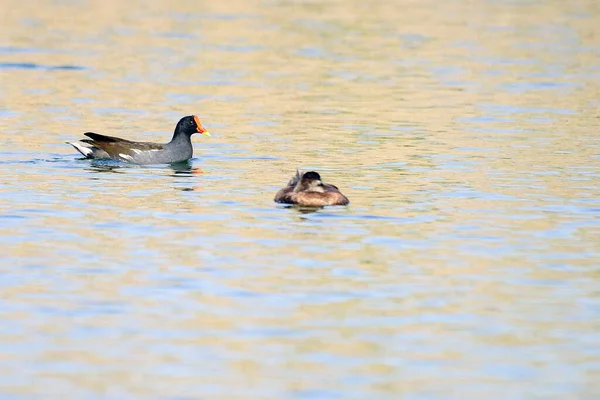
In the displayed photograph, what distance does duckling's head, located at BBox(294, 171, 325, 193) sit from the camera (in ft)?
55.5

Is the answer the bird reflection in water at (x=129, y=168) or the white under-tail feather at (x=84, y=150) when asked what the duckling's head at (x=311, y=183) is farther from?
the white under-tail feather at (x=84, y=150)

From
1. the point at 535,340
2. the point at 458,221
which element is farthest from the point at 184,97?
the point at 535,340

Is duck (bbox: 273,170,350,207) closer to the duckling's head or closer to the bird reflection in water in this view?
the duckling's head

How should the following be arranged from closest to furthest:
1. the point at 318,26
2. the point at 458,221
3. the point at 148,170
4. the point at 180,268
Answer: the point at 180,268 < the point at 458,221 < the point at 148,170 < the point at 318,26

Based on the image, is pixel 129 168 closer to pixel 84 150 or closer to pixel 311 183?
pixel 84 150

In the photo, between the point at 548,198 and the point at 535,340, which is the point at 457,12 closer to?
the point at 548,198

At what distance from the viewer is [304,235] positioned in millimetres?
15328

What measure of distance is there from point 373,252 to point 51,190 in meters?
5.83

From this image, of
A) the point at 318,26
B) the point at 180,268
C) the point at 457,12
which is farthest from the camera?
the point at 457,12

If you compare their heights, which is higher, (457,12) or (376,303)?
(457,12)

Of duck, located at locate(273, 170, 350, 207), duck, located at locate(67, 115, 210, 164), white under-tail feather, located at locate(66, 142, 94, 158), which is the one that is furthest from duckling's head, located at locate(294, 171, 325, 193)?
white under-tail feather, located at locate(66, 142, 94, 158)

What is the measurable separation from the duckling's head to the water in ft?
0.98

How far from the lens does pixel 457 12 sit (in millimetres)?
49312

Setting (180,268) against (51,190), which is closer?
(180,268)
